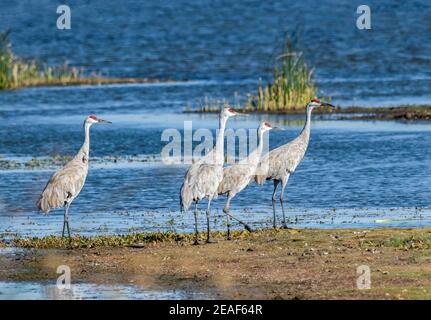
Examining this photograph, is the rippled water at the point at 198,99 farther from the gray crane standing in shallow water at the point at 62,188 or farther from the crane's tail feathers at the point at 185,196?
A: the crane's tail feathers at the point at 185,196

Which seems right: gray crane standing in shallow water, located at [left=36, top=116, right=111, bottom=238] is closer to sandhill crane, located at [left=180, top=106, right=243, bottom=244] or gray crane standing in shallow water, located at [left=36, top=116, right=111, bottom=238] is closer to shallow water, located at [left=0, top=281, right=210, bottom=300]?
sandhill crane, located at [left=180, top=106, right=243, bottom=244]

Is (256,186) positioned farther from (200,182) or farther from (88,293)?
(88,293)

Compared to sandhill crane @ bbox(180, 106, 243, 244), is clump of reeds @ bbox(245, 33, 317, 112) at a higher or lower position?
higher

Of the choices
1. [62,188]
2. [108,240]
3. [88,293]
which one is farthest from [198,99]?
[88,293]

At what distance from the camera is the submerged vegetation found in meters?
47.8

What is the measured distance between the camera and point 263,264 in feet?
55.1

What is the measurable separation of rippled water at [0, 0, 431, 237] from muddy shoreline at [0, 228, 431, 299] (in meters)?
2.04

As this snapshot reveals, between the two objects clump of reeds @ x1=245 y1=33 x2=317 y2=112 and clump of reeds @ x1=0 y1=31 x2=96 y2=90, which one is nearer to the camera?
clump of reeds @ x1=245 y1=33 x2=317 y2=112

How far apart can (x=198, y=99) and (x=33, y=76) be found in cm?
1006

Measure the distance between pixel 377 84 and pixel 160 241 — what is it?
1151 inches

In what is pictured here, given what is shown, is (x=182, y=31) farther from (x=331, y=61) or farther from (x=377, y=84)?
(x=377, y=84)

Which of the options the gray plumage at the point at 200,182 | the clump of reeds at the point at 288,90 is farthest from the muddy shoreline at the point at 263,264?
the clump of reeds at the point at 288,90

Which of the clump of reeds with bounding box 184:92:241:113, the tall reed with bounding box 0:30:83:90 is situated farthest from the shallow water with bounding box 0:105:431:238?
the tall reed with bounding box 0:30:83:90

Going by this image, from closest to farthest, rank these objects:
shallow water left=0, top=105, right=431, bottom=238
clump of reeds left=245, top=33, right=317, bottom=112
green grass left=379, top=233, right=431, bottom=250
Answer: green grass left=379, top=233, right=431, bottom=250 < shallow water left=0, top=105, right=431, bottom=238 < clump of reeds left=245, top=33, right=317, bottom=112
